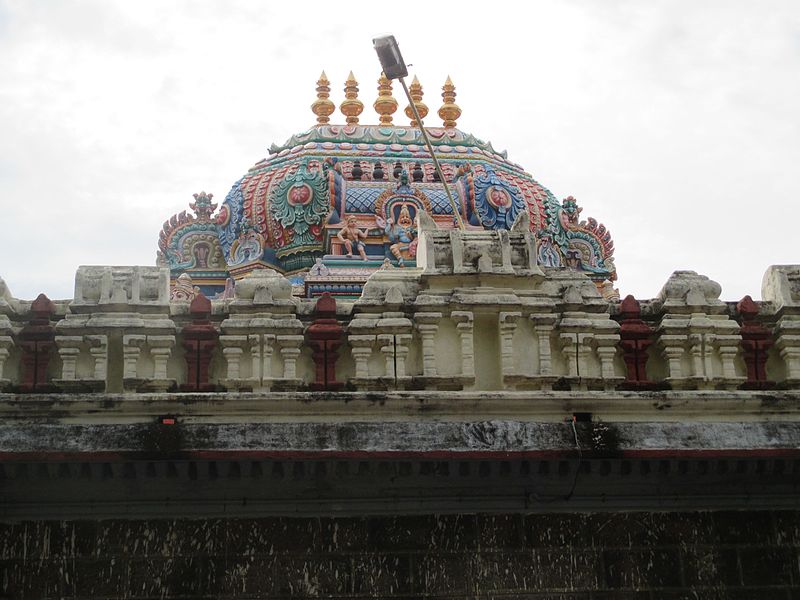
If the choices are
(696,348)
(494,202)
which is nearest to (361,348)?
(696,348)

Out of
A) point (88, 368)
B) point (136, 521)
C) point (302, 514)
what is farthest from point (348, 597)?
point (88, 368)

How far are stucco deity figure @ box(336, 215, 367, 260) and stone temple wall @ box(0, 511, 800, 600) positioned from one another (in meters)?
8.08

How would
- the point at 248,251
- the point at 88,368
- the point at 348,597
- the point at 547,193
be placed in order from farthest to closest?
the point at 547,193 → the point at 248,251 → the point at 88,368 → the point at 348,597

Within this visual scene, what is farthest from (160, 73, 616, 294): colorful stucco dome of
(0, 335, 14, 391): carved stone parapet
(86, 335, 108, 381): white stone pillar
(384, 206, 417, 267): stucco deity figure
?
(0, 335, 14, 391): carved stone parapet

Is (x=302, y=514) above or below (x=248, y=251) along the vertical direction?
below

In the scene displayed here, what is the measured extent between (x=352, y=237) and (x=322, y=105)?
12.3 feet

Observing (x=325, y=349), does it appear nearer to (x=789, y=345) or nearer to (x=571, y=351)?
(x=571, y=351)

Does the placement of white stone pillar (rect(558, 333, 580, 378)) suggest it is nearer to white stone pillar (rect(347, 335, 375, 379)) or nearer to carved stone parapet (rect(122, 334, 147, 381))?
white stone pillar (rect(347, 335, 375, 379))

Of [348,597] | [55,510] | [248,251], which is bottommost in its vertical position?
[348,597]

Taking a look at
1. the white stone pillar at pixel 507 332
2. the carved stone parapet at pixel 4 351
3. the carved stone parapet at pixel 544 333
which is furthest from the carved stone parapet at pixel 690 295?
the carved stone parapet at pixel 4 351

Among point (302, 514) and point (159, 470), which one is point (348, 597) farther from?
point (159, 470)

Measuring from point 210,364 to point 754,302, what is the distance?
531cm

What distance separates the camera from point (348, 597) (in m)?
12.5

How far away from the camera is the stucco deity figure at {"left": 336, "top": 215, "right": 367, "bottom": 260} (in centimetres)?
2047
